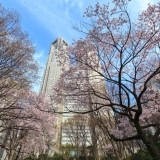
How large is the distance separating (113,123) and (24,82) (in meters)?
6.82

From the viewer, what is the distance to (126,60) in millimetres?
6004

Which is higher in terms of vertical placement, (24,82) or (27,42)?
(27,42)

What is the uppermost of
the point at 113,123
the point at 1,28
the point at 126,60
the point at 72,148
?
the point at 72,148

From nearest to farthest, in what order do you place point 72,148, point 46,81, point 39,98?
point 39,98 < point 46,81 < point 72,148

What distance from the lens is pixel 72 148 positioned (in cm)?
2430

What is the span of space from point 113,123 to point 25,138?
279 inches

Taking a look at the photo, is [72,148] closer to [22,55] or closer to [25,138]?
[25,138]

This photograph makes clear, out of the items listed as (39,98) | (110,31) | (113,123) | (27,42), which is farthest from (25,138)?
(110,31)

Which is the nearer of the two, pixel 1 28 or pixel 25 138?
pixel 1 28

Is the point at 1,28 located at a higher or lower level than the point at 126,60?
higher

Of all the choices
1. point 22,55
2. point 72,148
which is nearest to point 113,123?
point 22,55

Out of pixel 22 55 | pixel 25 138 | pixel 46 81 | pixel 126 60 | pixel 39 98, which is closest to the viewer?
pixel 126 60

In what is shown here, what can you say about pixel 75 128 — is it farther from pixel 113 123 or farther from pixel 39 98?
pixel 113 123

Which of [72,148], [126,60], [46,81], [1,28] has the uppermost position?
[46,81]
